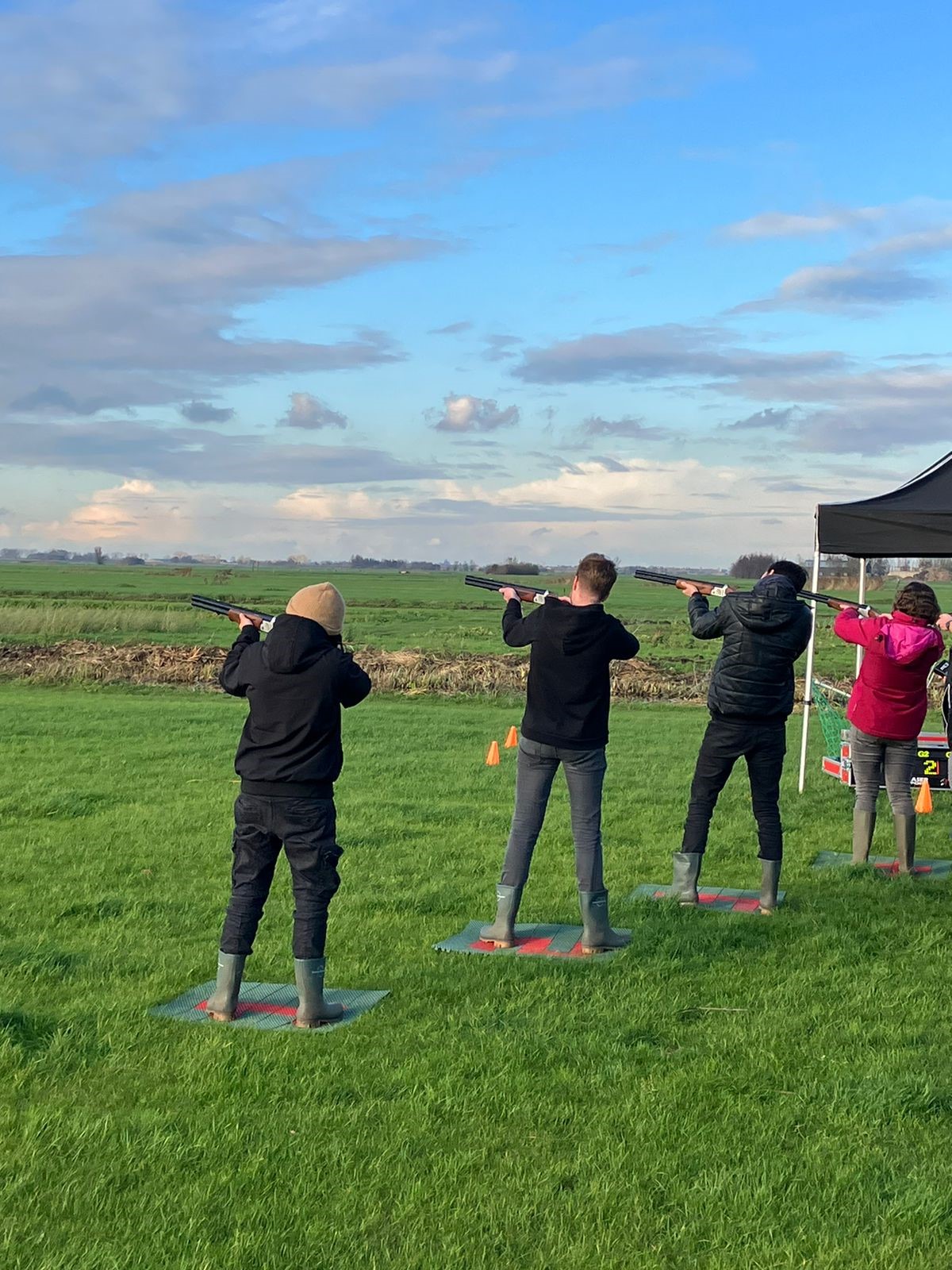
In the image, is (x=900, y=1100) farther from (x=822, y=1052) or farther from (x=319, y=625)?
(x=319, y=625)

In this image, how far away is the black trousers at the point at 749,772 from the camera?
714 centimetres

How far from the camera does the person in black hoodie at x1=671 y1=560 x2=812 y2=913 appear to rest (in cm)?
712

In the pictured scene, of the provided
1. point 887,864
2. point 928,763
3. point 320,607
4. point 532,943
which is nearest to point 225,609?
point 320,607

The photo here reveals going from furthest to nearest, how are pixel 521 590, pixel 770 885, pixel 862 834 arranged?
pixel 862 834 → pixel 770 885 → pixel 521 590

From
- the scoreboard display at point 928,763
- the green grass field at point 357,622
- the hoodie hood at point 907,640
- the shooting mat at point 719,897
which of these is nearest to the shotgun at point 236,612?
the shooting mat at point 719,897

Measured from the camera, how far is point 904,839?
8.25 meters

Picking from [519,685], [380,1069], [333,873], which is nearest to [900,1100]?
[380,1069]

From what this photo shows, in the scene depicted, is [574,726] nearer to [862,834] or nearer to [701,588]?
[701,588]

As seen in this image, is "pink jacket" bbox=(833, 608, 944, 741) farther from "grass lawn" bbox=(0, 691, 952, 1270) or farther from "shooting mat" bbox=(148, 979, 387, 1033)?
"shooting mat" bbox=(148, 979, 387, 1033)

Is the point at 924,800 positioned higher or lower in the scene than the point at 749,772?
lower

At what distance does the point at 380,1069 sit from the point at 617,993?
55.7 inches

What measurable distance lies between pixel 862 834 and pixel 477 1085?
4721 mm

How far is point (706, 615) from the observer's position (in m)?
7.39

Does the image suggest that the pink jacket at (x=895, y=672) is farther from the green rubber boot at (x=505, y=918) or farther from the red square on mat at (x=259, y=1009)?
the red square on mat at (x=259, y=1009)
